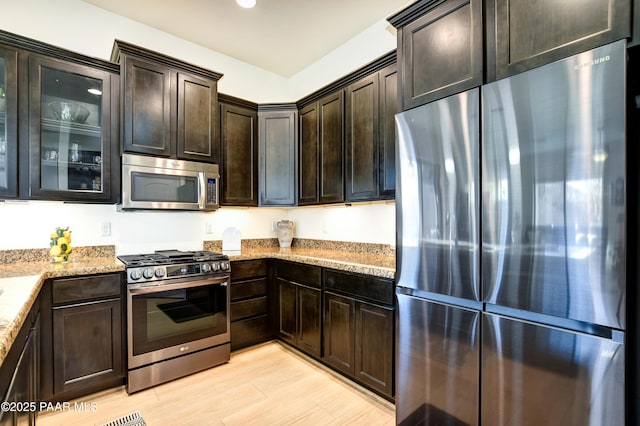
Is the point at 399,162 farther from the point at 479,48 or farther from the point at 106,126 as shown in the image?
the point at 106,126

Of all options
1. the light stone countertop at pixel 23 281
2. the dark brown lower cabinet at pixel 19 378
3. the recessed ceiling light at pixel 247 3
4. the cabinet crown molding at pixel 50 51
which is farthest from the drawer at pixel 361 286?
the cabinet crown molding at pixel 50 51

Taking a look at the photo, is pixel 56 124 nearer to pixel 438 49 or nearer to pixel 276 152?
pixel 276 152

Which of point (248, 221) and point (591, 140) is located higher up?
point (591, 140)

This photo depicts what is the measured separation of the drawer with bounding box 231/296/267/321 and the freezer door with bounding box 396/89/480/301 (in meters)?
1.71

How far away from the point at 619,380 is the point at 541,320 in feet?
0.93

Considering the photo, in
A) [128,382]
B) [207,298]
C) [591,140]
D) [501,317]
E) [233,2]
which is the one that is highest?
[233,2]

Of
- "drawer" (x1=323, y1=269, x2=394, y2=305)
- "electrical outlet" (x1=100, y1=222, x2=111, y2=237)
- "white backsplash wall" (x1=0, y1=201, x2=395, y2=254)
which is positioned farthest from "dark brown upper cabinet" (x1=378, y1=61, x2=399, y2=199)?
"electrical outlet" (x1=100, y1=222, x2=111, y2=237)

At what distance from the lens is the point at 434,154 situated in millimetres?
1654

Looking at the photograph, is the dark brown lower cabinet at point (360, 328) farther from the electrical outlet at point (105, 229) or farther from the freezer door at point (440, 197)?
the electrical outlet at point (105, 229)

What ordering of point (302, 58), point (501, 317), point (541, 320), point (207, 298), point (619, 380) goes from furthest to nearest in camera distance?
point (302, 58), point (207, 298), point (501, 317), point (541, 320), point (619, 380)

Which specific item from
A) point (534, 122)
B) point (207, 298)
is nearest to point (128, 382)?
point (207, 298)

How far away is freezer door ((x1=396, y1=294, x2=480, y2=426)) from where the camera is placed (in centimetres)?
152

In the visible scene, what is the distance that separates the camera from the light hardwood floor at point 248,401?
2.03 metres

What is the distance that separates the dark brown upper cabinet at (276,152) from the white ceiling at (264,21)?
653 millimetres
